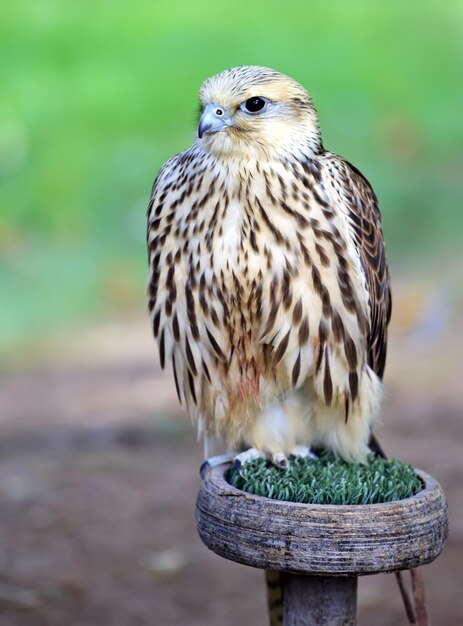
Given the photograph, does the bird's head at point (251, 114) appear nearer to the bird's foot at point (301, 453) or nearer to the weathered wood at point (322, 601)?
the bird's foot at point (301, 453)

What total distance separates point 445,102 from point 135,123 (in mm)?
1932

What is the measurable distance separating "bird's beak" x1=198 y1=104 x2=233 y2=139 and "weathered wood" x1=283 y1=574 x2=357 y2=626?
1.00 m

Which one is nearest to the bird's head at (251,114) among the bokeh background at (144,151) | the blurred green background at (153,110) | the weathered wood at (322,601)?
the weathered wood at (322,601)

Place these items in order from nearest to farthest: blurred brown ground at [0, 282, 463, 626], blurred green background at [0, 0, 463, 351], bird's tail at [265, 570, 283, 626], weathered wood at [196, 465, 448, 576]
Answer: weathered wood at [196, 465, 448, 576], bird's tail at [265, 570, 283, 626], blurred brown ground at [0, 282, 463, 626], blurred green background at [0, 0, 463, 351]

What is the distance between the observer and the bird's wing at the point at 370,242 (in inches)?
93.0

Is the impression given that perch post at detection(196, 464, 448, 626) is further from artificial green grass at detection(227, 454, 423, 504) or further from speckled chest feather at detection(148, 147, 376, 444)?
speckled chest feather at detection(148, 147, 376, 444)

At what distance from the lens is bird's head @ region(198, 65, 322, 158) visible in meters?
2.16

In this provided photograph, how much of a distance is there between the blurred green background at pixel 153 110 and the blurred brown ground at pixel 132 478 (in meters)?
0.42

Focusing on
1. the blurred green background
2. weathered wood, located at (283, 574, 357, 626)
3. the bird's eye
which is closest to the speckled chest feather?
the bird's eye

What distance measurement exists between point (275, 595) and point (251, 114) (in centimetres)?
121

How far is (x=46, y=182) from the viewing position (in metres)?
5.99

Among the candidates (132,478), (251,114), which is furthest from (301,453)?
(132,478)

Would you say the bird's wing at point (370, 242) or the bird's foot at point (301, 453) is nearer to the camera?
the bird's wing at point (370, 242)

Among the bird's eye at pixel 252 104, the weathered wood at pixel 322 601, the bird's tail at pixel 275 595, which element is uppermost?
the bird's eye at pixel 252 104
